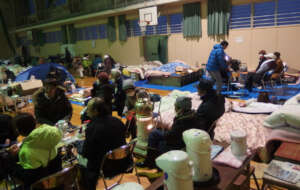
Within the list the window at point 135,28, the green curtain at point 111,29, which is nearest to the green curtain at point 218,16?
the window at point 135,28

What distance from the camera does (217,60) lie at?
5.48 m

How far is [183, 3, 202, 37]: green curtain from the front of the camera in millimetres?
9172

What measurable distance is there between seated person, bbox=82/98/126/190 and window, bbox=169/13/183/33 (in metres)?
8.43

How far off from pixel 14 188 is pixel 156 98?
326 centimetres

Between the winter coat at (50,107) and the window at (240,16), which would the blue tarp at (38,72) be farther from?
the window at (240,16)

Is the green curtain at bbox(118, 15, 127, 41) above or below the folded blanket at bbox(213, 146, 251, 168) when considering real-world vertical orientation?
above

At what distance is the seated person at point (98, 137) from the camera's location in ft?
7.21

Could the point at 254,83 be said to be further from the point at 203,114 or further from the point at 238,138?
the point at 238,138

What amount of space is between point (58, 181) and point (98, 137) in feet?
1.78

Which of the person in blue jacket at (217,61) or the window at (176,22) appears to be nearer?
the person in blue jacket at (217,61)

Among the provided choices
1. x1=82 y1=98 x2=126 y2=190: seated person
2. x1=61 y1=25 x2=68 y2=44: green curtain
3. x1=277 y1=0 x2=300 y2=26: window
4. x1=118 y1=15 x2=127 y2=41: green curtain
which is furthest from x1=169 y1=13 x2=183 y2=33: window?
x1=61 y1=25 x2=68 y2=44: green curtain

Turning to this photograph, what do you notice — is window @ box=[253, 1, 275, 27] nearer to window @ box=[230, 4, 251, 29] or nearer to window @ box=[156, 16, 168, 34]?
window @ box=[230, 4, 251, 29]

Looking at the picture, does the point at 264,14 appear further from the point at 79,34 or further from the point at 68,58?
the point at 68,58

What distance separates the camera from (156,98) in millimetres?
A: 5016
